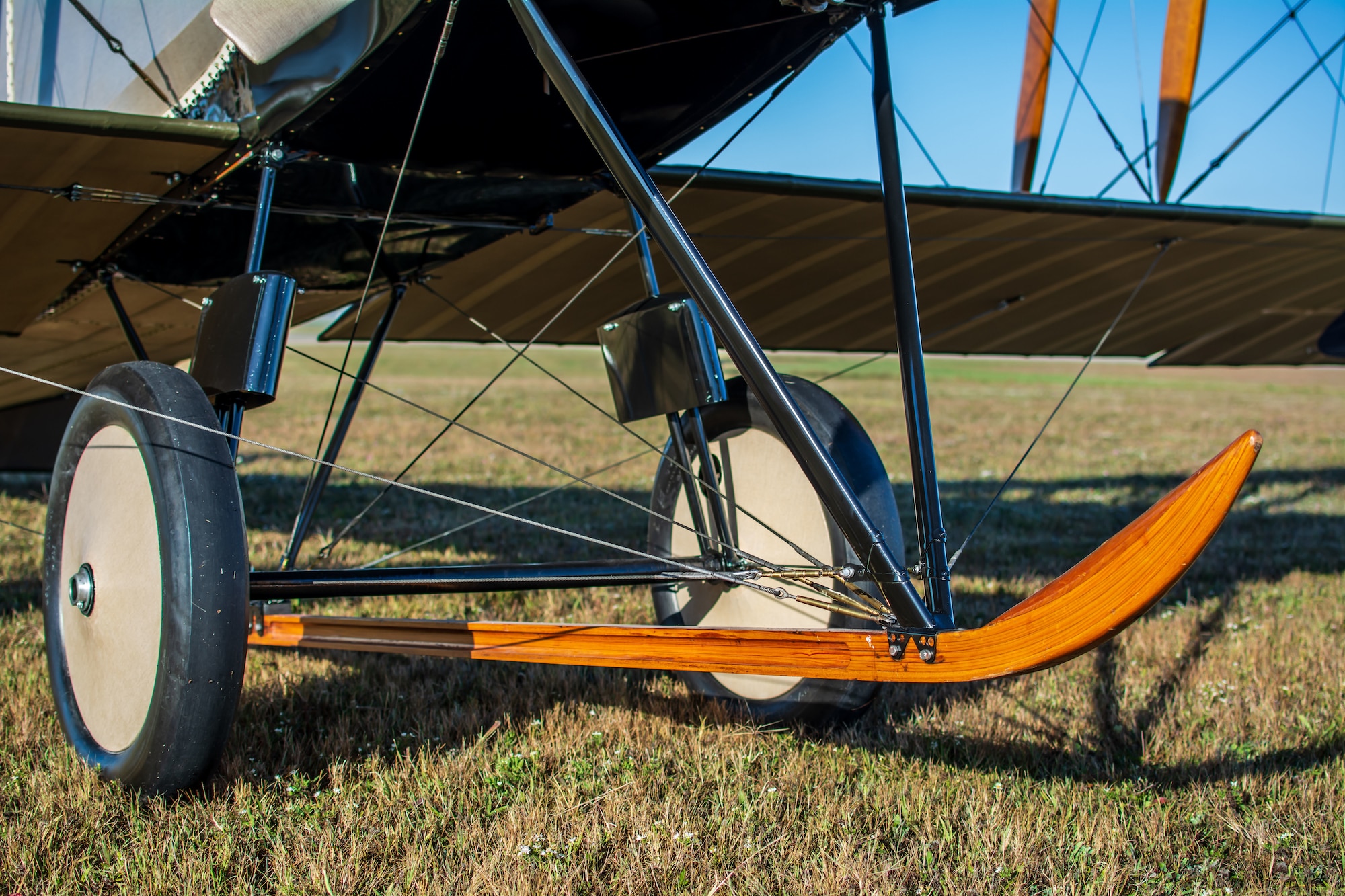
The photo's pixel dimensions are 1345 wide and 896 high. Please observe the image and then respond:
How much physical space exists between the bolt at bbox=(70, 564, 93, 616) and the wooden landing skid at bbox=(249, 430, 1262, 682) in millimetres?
600

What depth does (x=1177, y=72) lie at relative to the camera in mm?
4277

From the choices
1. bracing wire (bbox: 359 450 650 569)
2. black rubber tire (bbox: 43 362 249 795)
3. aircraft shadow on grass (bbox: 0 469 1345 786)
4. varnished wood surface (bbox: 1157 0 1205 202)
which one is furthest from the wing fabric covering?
black rubber tire (bbox: 43 362 249 795)

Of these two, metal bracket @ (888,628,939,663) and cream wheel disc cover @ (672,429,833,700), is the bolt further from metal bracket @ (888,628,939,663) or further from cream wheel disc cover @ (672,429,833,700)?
metal bracket @ (888,628,939,663)

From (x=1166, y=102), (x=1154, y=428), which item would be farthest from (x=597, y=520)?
(x=1154, y=428)

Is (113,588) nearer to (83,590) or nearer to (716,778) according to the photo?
(83,590)

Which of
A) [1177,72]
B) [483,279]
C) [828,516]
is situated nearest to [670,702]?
[828,516]

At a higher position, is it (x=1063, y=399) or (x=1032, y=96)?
(x=1032, y=96)

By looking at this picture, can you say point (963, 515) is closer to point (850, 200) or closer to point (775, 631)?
point (850, 200)

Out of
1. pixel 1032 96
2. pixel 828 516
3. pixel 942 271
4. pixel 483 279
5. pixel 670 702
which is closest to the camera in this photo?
pixel 828 516

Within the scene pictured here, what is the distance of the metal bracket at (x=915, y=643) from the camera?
6.37 feet

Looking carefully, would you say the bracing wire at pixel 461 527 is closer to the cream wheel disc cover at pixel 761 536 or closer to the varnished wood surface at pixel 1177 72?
the cream wheel disc cover at pixel 761 536

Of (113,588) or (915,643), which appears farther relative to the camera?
(113,588)

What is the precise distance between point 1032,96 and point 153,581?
14.4ft

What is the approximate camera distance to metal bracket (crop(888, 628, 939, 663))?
6.37 feet
